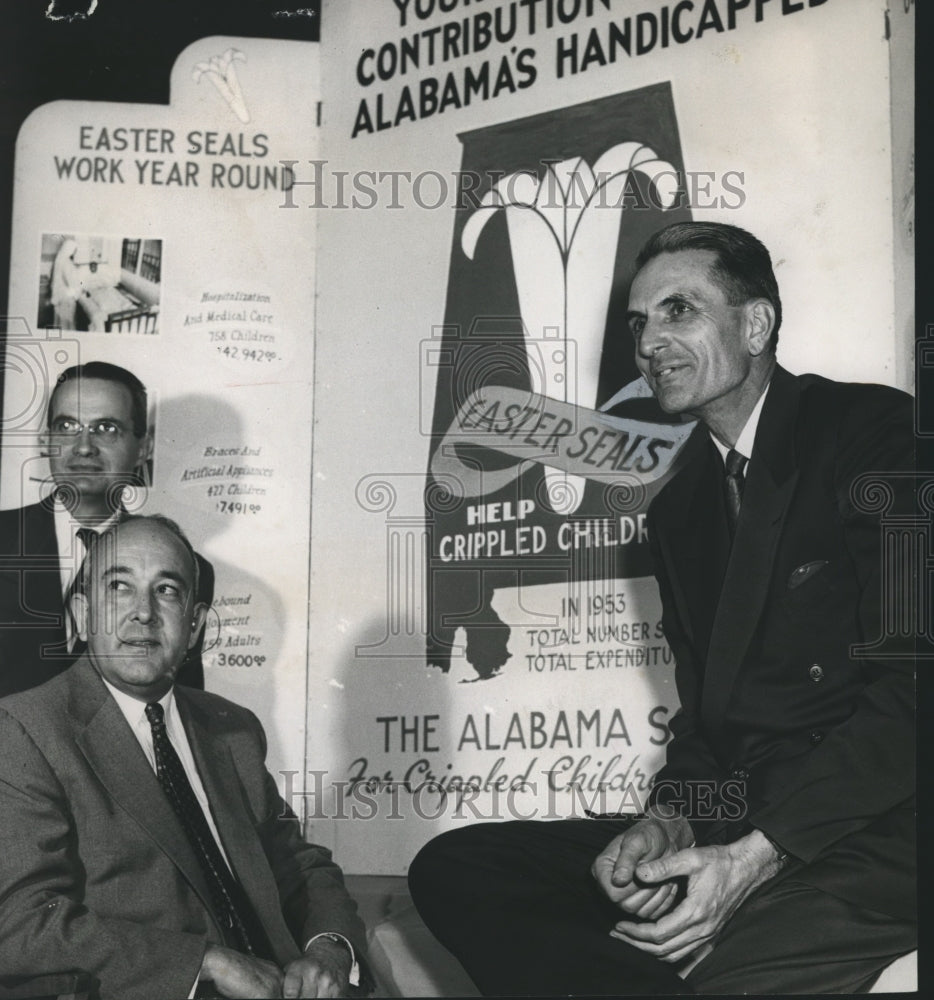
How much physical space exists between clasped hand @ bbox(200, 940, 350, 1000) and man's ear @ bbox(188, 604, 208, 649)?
49 cm

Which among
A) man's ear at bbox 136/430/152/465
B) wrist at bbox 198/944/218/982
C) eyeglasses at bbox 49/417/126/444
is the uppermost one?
eyeglasses at bbox 49/417/126/444

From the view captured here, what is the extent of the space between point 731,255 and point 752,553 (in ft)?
1.68

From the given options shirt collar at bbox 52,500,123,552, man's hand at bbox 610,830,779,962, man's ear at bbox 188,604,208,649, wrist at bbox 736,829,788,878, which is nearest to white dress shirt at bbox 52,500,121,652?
shirt collar at bbox 52,500,123,552

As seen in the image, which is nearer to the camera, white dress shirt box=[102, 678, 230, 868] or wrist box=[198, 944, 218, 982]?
wrist box=[198, 944, 218, 982]

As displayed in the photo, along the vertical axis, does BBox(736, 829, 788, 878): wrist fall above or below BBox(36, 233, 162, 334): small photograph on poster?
below

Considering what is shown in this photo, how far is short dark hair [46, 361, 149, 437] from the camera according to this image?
7.35 ft

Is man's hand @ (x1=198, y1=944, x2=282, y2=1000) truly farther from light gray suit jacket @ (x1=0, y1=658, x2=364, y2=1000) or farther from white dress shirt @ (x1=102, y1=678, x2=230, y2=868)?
white dress shirt @ (x1=102, y1=678, x2=230, y2=868)

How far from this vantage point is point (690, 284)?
2.21 meters

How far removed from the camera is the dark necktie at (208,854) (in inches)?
80.3

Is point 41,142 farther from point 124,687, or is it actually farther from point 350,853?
point 350,853

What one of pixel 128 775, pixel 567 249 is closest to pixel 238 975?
pixel 128 775

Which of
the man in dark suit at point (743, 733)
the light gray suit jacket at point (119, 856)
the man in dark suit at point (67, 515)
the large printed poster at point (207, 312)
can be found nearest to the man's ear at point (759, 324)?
the man in dark suit at point (743, 733)

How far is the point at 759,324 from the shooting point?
221 centimetres

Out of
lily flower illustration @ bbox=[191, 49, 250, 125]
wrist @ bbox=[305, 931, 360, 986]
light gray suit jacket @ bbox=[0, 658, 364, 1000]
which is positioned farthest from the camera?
lily flower illustration @ bbox=[191, 49, 250, 125]
